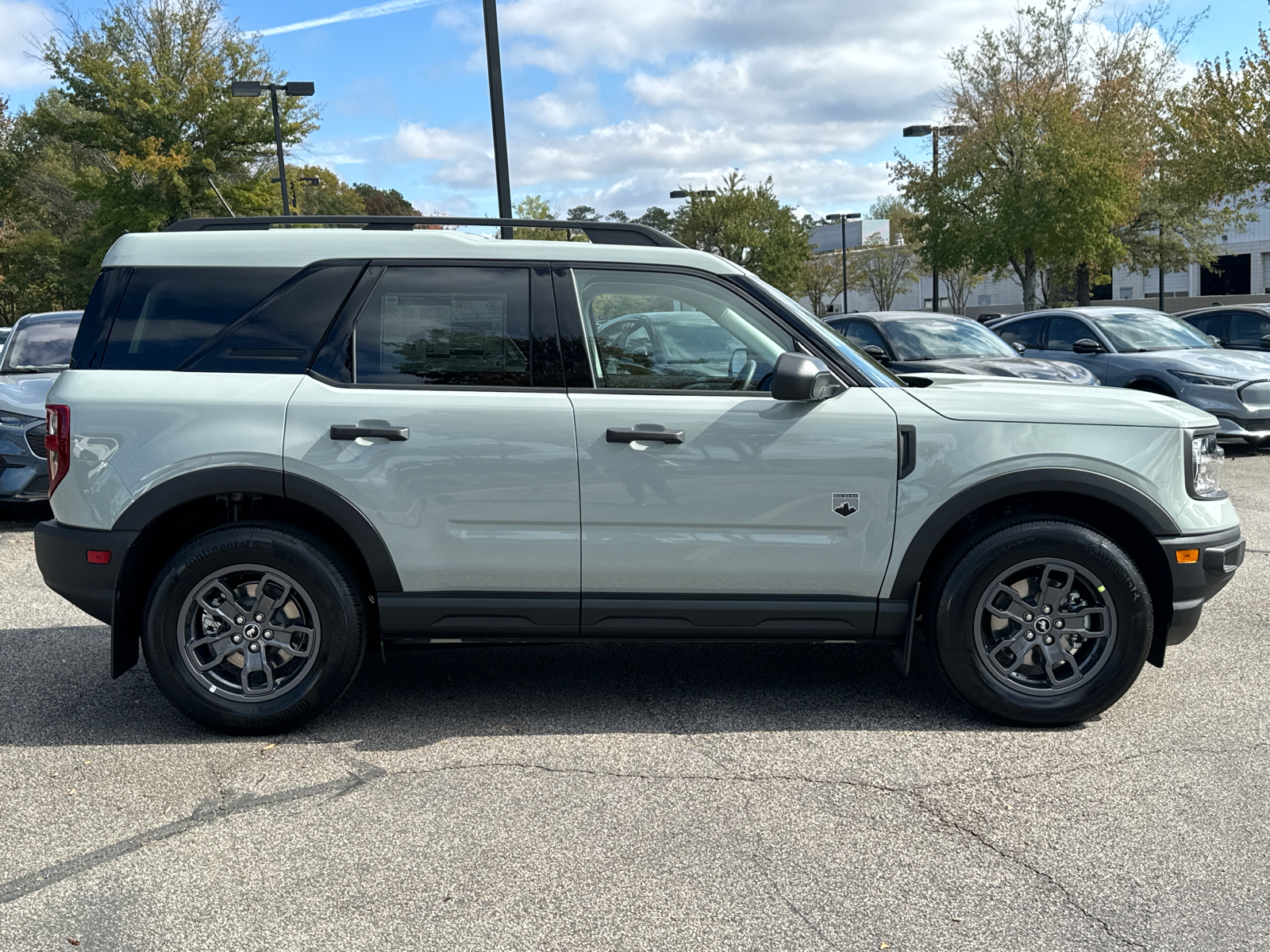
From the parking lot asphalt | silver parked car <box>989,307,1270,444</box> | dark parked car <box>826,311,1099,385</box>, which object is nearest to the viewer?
the parking lot asphalt

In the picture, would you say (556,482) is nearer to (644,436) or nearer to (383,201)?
(644,436)

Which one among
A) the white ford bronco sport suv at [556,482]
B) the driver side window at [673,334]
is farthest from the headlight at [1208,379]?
the driver side window at [673,334]

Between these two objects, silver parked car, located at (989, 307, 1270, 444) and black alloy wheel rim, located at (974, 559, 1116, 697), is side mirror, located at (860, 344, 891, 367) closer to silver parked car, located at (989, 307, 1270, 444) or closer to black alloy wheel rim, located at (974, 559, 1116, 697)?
silver parked car, located at (989, 307, 1270, 444)

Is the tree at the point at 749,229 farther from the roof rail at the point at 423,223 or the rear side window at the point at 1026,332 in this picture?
the roof rail at the point at 423,223

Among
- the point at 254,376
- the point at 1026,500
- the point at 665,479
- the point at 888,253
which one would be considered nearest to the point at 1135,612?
the point at 1026,500

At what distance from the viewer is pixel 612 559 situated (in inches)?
164

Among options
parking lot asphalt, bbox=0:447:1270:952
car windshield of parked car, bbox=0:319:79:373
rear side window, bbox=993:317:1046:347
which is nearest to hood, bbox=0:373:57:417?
car windshield of parked car, bbox=0:319:79:373

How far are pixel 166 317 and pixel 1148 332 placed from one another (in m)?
11.8

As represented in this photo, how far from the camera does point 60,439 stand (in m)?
4.18

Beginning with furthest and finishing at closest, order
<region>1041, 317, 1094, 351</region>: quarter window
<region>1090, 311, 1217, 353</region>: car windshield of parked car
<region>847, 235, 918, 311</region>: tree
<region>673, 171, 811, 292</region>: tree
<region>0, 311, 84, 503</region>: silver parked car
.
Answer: <region>847, 235, 918, 311</region>: tree → <region>673, 171, 811, 292</region>: tree → <region>1041, 317, 1094, 351</region>: quarter window → <region>1090, 311, 1217, 353</region>: car windshield of parked car → <region>0, 311, 84, 503</region>: silver parked car

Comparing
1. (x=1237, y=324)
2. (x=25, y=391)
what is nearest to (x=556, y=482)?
(x=25, y=391)

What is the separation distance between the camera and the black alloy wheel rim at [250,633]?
13.9ft

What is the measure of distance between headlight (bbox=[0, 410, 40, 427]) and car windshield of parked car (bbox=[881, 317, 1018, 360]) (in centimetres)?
788

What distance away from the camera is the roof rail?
14.5 ft
